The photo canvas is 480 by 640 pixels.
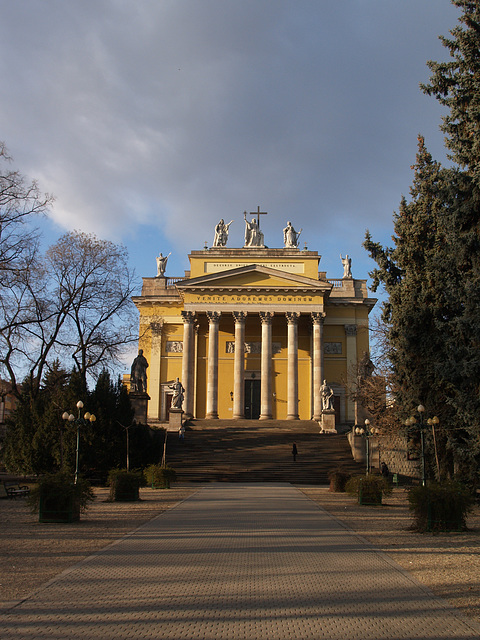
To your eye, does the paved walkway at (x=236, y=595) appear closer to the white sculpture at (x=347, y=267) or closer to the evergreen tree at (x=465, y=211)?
the evergreen tree at (x=465, y=211)

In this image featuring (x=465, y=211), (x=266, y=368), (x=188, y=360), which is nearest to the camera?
(x=465, y=211)

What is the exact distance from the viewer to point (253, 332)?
51.7m

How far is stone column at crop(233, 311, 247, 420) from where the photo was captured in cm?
4644

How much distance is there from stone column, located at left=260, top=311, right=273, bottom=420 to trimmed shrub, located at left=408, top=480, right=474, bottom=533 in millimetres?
31918

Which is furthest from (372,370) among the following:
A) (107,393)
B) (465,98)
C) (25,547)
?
(25,547)

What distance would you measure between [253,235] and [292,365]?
1272 cm

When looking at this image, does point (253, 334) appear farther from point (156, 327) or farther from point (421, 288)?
point (421, 288)

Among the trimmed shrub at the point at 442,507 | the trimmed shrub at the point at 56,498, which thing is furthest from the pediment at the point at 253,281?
the trimmed shrub at the point at 442,507

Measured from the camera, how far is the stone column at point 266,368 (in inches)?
1811

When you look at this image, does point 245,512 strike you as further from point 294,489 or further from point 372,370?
point 372,370

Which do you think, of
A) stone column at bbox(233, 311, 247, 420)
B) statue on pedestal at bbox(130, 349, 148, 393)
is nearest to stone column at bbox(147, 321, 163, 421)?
stone column at bbox(233, 311, 247, 420)

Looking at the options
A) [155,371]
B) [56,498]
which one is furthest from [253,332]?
[56,498]

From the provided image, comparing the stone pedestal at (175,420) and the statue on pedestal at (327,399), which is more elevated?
the statue on pedestal at (327,399)

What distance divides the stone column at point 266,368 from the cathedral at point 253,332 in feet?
0.26
